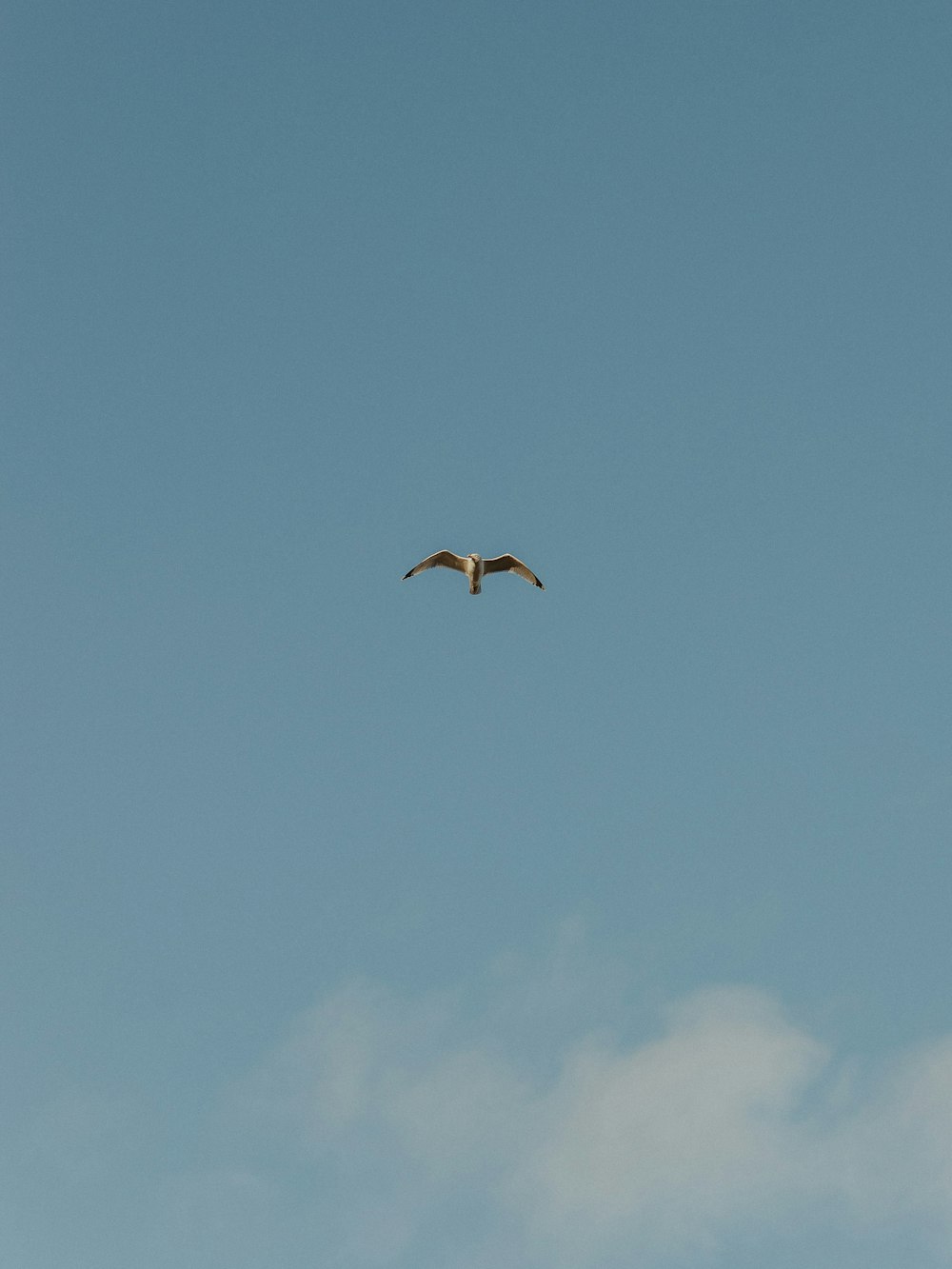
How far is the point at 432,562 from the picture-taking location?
108438mm

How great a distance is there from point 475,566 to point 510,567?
4.86 m

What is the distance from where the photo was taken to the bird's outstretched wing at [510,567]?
109625 millimetres

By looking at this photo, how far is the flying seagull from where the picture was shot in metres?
106

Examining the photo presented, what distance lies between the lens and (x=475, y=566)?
10688cm

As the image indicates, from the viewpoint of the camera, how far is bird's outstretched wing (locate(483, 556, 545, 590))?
10962 centimetres

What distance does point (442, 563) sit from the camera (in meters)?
109

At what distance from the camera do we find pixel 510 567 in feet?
363

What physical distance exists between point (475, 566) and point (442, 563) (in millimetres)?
3924

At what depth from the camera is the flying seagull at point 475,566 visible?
10650 centimetres

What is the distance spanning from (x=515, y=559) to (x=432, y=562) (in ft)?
25.3

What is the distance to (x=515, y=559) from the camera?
109562 mm

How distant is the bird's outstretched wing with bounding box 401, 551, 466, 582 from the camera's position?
106 metres

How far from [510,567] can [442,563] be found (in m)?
6.40
